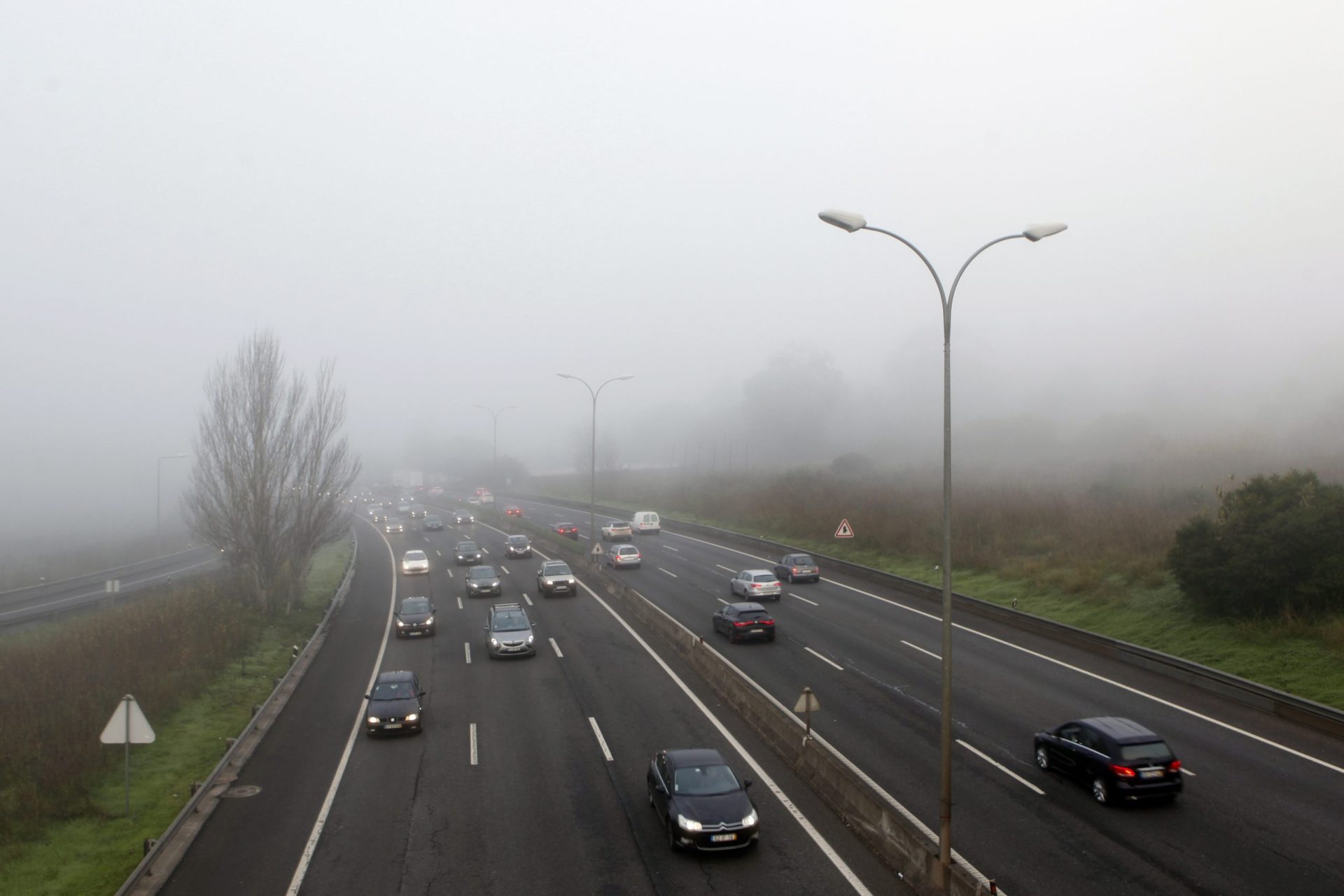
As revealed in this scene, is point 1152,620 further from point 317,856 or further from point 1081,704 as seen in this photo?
point 317,856

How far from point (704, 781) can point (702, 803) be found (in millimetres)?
471

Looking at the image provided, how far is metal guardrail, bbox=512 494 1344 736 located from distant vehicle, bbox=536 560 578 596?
1466 centimetres

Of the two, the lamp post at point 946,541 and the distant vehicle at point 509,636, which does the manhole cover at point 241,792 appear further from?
the lamp post at point 946,541

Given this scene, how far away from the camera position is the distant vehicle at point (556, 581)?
Result: 39625 mm

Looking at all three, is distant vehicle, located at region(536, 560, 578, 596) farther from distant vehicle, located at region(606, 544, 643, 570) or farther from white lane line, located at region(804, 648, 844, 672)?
white lane line, located at region(804, 648, 844, 672)

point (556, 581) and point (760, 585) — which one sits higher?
point (760, 585)

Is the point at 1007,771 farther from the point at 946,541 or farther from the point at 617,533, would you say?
the point at 617,533

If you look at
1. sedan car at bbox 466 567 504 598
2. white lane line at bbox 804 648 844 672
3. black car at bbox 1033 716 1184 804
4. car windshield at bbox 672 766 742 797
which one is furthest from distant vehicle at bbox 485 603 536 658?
black car at bbox 1033 716 1184 804

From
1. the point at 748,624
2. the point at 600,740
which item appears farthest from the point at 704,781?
the point at 748,624

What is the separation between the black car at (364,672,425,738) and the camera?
2033 centimetres

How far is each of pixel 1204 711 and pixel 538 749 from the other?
52.0ft

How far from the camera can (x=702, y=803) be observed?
13.9 meters

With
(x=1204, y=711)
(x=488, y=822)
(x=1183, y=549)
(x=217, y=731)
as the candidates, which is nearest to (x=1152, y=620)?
(x=1183, y=549)

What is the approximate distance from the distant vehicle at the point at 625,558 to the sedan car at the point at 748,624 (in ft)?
62.8
